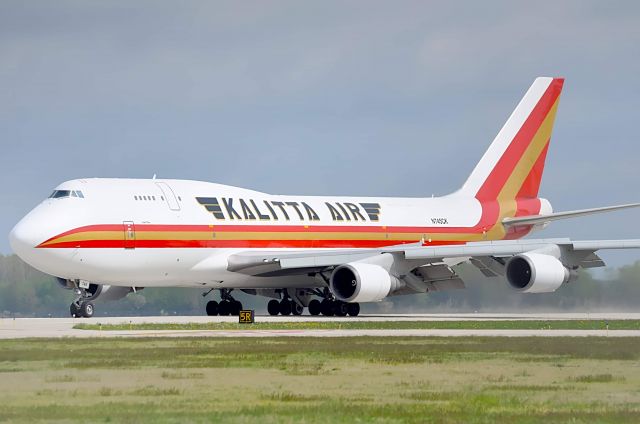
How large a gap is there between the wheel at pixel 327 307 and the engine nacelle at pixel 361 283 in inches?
69.8

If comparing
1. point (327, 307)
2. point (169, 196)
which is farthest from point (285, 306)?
point (169, 196)

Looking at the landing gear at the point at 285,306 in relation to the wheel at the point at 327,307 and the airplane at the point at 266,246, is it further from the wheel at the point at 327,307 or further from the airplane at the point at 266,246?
the wheel at the point at 327,307

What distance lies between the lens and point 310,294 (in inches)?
1877

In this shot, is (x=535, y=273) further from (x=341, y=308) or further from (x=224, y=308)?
(x=224, y=308)

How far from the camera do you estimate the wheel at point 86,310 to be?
42162 mm

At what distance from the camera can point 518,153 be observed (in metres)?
53.8

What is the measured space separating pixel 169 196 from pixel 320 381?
2467 centimetres

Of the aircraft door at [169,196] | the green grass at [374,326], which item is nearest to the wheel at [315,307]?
the aircraft door at [169,196]

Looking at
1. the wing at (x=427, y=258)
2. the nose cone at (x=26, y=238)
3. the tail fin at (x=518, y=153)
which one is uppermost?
the tail fin at (x=518, y=153)

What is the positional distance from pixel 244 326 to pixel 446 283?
12511 millimetres

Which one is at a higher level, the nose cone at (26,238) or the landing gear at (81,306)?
A: the nose cone at (26,238)

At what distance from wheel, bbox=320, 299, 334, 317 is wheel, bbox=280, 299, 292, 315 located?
11.0 ft

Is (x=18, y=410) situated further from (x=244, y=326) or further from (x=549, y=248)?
(x=549, y=248)

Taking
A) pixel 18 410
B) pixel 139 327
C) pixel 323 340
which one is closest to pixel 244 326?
pixel 139 327
